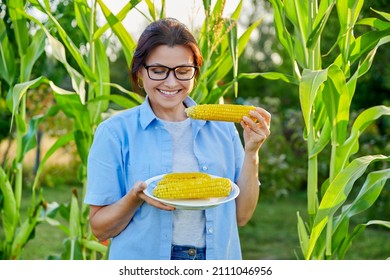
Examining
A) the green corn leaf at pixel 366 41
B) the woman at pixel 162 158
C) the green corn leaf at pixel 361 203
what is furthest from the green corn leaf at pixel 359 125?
the woman at pixel 162 158

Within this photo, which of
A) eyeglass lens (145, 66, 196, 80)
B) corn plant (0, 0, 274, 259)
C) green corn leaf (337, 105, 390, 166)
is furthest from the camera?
corn plant (0, 0, 274, 259)

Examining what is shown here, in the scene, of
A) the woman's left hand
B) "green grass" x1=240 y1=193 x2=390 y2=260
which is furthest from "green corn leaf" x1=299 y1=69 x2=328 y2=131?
"green grass" x1=240 y1=193 x2=390 y2=260

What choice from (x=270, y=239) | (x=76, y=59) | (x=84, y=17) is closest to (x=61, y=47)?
(x=76, y=59)

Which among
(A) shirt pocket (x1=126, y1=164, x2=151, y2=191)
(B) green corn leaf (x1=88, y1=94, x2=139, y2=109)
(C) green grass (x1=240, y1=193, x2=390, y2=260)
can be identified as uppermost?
(B) green corn leaf (x1=88, y1=94, x2=139, y2=109)

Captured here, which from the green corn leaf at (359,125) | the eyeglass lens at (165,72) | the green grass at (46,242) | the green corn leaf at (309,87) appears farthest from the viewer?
the green grass at (46,242)

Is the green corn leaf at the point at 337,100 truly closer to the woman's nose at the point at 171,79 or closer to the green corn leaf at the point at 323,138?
the green corn leaf at the point at 323,138

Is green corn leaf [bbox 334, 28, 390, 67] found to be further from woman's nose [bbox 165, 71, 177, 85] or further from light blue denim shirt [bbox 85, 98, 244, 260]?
woman's nose [bbox 165, 71, 177, 85]

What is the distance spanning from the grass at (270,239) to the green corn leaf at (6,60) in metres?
1.52

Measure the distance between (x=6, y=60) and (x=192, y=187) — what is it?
1447mm

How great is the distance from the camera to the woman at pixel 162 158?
66.8 inches

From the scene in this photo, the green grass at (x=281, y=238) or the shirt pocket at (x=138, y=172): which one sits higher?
the shirt pocket at (x=138, y=172)

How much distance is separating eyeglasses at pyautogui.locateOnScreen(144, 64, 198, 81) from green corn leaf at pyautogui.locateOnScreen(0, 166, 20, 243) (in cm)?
131

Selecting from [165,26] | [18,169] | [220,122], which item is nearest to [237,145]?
[220,122]

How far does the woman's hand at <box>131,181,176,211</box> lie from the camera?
Answer: 5.19ft
